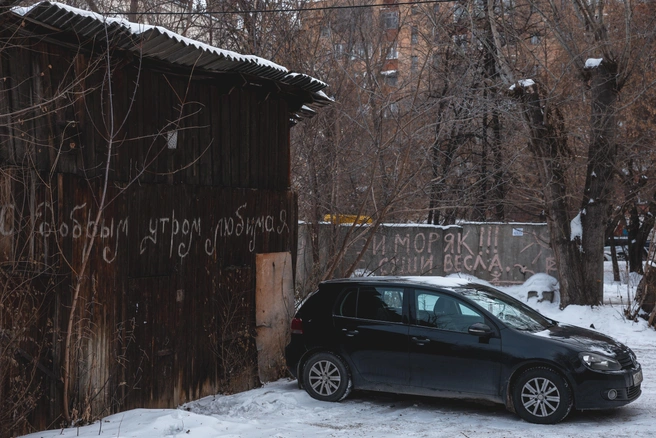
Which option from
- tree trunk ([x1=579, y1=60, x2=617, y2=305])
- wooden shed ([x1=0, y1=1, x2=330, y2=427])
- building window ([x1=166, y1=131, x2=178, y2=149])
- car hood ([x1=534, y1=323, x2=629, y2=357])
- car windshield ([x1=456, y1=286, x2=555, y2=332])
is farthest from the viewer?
tree trunk ([x1=579, y1=60, x2=617, y2=305])

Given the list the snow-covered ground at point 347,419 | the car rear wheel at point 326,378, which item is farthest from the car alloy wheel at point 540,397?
the car rear wheel at point 326,378

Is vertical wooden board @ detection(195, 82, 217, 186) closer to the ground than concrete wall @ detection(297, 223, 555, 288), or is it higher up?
higher up

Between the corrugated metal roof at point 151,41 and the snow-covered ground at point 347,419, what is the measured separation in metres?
3.98

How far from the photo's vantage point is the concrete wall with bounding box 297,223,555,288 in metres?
21.1

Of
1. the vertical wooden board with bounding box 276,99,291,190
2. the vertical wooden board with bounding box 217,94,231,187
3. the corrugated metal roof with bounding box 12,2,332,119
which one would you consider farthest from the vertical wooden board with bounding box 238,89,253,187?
the vertical wooden board with bounding box 276,99,291,190

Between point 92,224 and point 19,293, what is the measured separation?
4.03 ft

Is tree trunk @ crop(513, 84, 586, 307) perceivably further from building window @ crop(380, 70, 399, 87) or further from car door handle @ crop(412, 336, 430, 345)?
car door handle @ crop(412, 336, 430, 345)

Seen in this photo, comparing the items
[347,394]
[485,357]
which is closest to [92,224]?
[347,394]

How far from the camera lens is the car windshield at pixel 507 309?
344 inches

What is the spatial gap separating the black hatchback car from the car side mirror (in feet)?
0.04

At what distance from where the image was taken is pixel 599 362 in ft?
26.5

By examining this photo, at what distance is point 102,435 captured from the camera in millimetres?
6809

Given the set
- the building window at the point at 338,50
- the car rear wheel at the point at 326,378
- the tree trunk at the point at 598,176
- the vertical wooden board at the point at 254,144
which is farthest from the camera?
the building window at the point at 338,50

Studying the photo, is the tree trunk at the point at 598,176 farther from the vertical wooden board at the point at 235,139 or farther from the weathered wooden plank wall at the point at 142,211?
the vertical wooden board at the point at 235,139
